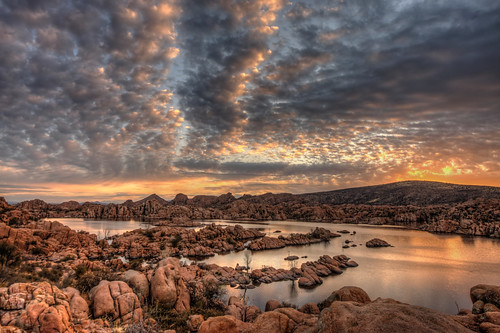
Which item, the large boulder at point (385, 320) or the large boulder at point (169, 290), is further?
the large boulder at point (169, 290)

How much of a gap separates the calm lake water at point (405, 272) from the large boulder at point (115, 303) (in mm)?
20728

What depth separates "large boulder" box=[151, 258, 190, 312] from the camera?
20038 millimetres

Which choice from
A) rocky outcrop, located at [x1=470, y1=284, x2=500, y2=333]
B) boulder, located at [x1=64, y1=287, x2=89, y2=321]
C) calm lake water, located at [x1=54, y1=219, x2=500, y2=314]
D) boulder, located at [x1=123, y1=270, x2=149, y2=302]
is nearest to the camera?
boulder, located at [x1=64, y1=287, x2=89, y2=321]

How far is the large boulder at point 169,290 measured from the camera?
20038 mm

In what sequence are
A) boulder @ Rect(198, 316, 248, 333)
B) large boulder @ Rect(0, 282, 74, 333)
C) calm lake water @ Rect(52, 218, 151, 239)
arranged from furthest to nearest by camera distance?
calm lake water @ Rect(52, 218, 151, 239) < boulder @ Rect(198, 316, 248, 333) < large boulder @ Rect(0, 282, 74, 333)

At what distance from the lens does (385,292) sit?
39.9 meters

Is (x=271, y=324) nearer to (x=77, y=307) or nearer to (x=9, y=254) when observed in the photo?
(x=77, y=307)

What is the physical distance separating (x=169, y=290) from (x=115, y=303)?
16.8ft

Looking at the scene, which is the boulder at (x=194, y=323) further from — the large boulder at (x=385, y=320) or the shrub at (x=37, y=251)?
the shrub at (x=37, y=251)

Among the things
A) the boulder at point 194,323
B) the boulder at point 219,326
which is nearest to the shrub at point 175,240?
the boulder at point 194,323

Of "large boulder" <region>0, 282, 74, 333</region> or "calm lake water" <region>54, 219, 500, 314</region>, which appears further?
"calm lake water" <region>54, 219, 500, 314</region>

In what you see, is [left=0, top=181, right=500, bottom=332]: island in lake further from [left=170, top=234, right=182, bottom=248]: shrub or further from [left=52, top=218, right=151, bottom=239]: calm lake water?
[left=52, top=218, right=151, bottom=239]: calm lake water

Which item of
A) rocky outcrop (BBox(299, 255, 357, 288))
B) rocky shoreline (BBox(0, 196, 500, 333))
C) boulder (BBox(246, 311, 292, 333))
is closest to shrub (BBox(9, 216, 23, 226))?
rocky shoreline (BBox(0, 196, 500, 333))

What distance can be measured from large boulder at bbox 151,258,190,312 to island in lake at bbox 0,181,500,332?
0.34 feet
